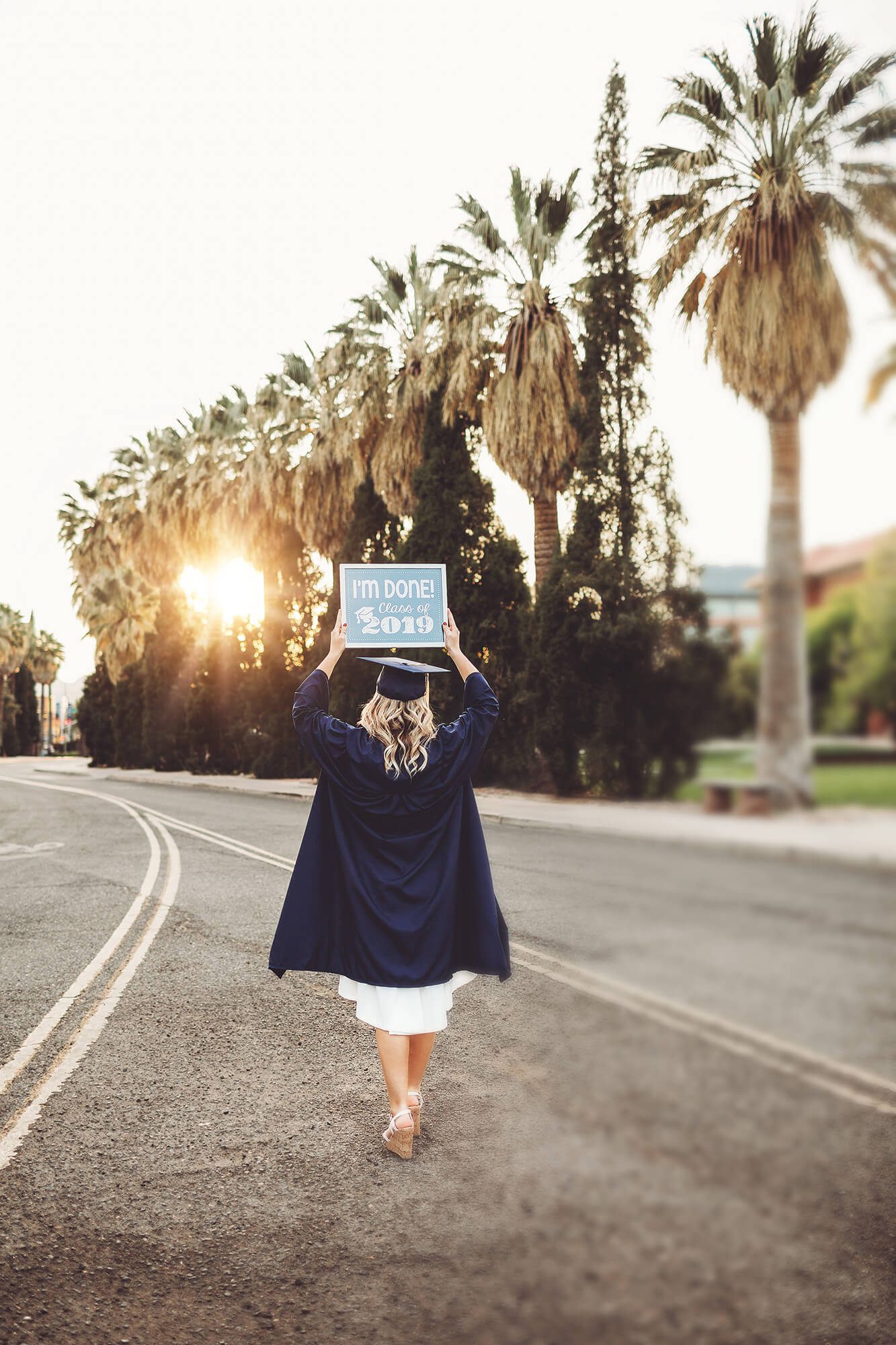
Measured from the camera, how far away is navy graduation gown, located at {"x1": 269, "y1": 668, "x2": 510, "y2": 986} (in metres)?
3.49

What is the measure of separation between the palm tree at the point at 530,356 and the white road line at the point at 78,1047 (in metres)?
3.00

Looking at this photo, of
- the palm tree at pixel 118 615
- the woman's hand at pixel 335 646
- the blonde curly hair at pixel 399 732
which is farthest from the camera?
the palm tree at pixel 118 615

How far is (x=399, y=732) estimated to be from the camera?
3463 millimetres

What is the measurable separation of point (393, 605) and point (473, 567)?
1051cm

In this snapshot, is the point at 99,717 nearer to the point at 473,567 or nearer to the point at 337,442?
the point at 337,442

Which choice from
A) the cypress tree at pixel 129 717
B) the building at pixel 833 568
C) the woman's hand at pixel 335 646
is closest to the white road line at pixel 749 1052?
the building at pixel 833 568

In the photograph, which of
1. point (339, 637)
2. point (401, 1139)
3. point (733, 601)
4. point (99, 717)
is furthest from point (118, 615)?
point (733, 601)

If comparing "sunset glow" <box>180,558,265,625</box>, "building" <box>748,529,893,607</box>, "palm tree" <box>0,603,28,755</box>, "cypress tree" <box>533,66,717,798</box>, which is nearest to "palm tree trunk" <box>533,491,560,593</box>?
"cypress tree" <box>533,66,717,798</box>

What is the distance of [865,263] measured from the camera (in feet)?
3.83

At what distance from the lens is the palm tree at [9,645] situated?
72.3m

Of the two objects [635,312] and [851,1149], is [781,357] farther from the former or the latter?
[851,1149]

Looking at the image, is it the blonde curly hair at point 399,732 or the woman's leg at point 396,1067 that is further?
the woman's leg at point 396,1067

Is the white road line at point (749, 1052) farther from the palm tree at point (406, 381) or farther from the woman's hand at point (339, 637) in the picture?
the palm tree at point (406, 381)

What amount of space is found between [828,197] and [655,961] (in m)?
0.87
